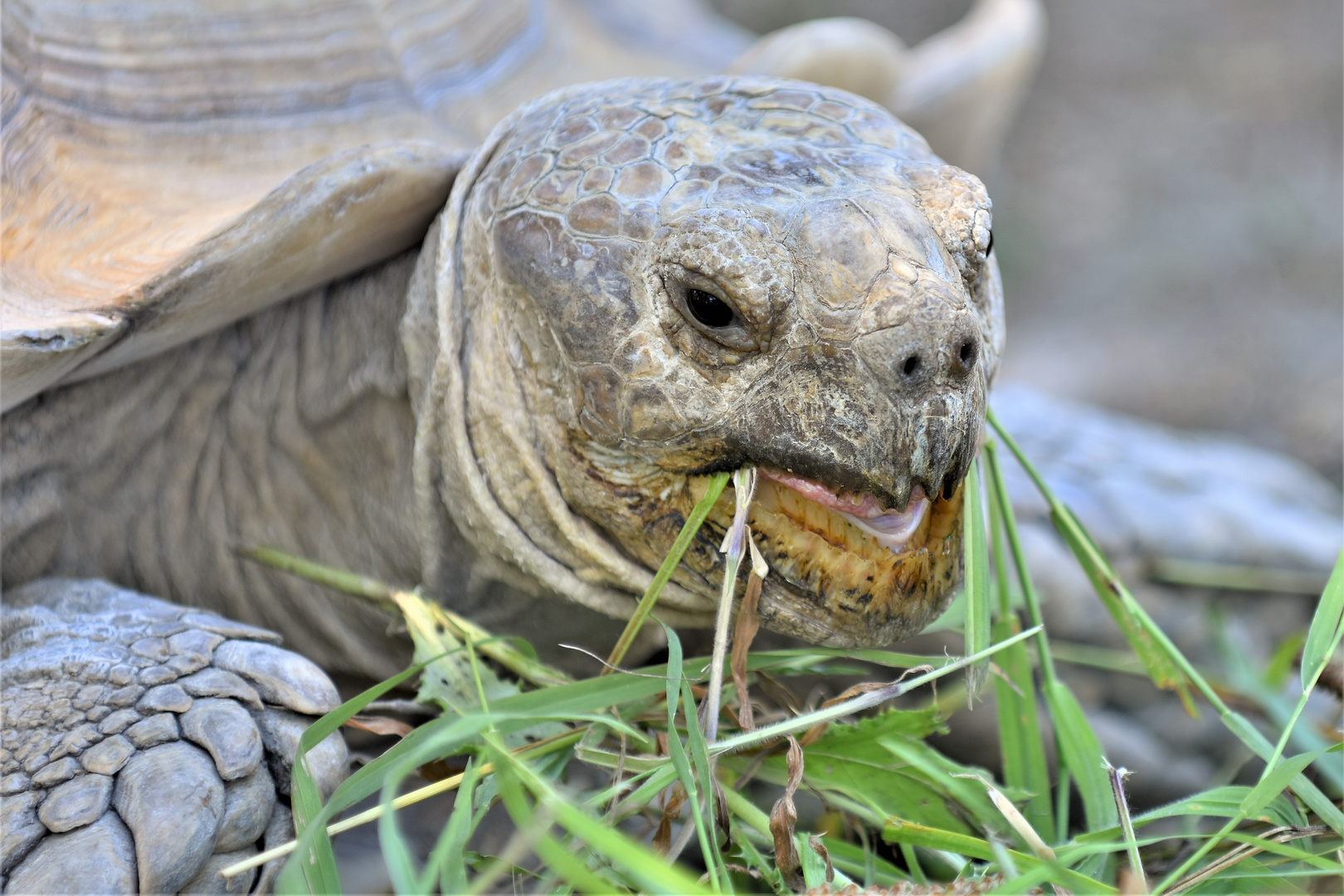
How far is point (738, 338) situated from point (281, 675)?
70 centimetres

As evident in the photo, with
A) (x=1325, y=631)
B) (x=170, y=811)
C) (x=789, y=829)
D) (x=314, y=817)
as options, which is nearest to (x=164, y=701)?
(x=170, y=811)

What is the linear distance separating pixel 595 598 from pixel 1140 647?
0.79m

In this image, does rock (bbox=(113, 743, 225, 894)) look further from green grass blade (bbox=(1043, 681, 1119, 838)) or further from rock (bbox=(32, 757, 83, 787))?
green grass blade (bbox=(1043, 681, 1119, 838))

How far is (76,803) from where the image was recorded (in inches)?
46.3

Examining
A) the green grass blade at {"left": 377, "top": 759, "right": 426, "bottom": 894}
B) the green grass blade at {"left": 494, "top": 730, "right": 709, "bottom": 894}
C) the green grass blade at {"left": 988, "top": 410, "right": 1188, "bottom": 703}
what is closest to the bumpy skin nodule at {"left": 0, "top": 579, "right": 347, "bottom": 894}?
the green grass blade at {"left": 377, "top": 759, "right": 426, "bottom": 894}

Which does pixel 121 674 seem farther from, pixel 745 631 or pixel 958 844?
pixel 958 844

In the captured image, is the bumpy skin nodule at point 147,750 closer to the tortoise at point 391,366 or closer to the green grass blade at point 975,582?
the tortoise at point 391,366

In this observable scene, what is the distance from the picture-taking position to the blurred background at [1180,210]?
4.15 m

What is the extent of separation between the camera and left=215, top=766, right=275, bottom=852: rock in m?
1.20

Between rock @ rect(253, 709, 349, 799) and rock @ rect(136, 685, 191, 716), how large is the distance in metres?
0.08

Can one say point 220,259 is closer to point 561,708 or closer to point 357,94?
point 357,94

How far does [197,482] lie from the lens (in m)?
1.77

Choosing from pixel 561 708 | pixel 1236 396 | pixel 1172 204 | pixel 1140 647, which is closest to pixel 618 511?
pixel 561 708

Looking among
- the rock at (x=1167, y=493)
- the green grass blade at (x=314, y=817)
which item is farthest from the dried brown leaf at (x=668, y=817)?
the rock at (x=1167, y=493)
